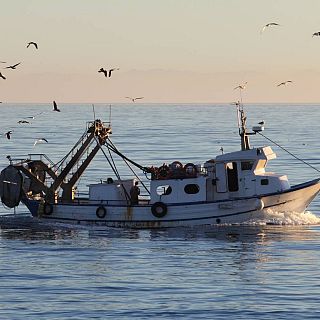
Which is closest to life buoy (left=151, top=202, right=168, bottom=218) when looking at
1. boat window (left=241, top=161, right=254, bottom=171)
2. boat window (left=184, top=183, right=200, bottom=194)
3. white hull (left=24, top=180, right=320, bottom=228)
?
white hull (left=24, top=180, right=320, bottom=228)

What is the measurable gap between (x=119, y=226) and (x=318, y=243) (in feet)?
38.2

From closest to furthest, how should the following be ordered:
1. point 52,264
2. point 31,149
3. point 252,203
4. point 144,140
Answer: point 52,264 → point 252,203 → point 31,149 → point 144,140

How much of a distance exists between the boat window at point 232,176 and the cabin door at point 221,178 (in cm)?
28

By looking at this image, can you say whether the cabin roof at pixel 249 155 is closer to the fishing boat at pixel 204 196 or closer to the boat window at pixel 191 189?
the fishing boat at pixel 204 196

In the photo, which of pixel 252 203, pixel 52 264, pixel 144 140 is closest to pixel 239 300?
pixel 52 264

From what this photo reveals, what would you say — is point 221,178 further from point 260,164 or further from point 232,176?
point 260,164

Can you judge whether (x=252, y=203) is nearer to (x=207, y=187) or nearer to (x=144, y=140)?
(x=207, y=187)

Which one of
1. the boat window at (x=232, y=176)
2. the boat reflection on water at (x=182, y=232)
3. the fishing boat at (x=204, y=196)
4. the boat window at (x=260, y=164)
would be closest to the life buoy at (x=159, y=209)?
the fishing boat at (x=204, y=196)

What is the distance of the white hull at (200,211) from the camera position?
60.2 m

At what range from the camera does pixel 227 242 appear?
56.0 metres

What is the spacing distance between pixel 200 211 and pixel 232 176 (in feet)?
8.05

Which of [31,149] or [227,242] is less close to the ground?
[31,149]

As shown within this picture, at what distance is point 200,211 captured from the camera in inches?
2370

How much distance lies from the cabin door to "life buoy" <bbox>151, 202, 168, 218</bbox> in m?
2.95
